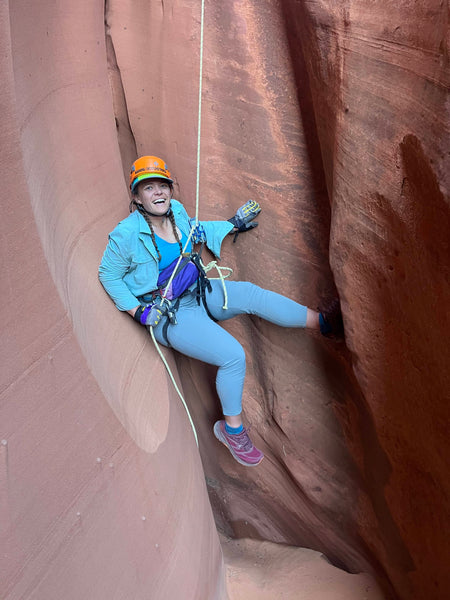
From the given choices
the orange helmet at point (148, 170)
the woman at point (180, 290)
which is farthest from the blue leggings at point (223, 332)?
the orange helmet at point (148, 170)

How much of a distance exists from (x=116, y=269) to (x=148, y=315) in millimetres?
252

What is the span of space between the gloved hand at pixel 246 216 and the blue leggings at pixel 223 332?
0.96ft

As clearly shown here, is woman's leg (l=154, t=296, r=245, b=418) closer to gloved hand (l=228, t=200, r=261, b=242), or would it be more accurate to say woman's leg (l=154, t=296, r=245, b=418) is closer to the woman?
the woman

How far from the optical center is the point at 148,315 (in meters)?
2.40

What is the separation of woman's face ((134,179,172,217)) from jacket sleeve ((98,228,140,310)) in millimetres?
193

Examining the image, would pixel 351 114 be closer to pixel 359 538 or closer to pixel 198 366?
pixel 198 366

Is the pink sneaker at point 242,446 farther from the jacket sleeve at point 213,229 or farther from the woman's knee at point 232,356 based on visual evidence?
the jacket sleeve at point 213,229

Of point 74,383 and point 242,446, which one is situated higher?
point 74,383

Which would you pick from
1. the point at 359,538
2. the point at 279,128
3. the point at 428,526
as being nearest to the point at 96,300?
the point at 279,128

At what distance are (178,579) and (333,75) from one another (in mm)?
2132

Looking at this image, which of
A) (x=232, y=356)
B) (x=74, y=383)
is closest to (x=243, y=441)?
(x=232, y=356)

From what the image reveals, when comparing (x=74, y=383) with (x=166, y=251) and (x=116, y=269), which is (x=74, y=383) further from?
(x=166, y=251)

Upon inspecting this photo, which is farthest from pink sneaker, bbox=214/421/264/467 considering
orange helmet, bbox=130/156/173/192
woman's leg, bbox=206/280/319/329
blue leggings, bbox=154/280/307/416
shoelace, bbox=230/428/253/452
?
orange helmet, bbox=130/156/173/192

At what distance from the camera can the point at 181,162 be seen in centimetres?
284
